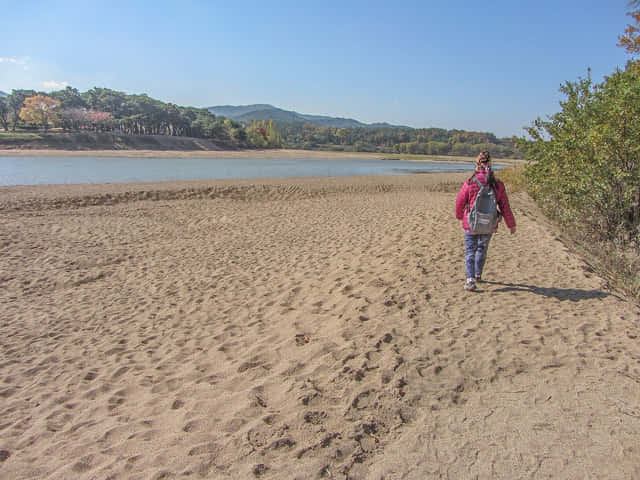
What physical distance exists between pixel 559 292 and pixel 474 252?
1.26m

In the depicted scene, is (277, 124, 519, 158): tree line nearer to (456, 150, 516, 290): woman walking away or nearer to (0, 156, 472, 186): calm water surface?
(0, 156, 472, 186): calm water surface

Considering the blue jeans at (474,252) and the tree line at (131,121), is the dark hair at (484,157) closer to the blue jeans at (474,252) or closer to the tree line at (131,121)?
the blue jeans at (474,252)

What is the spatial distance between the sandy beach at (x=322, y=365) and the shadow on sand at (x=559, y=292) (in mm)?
36

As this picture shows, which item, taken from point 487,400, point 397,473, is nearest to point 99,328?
point 397,473

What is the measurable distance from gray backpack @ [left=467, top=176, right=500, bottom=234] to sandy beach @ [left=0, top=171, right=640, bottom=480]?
0.93m

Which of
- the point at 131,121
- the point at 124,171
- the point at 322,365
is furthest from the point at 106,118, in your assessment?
the point at 322,365

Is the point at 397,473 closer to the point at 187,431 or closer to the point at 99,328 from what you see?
the point at 187,431

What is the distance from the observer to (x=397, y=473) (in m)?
2.34

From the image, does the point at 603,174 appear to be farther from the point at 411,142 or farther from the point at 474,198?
the point at 411,142

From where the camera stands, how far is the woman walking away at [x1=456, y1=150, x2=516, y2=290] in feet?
16.2

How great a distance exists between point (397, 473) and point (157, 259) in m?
7.42

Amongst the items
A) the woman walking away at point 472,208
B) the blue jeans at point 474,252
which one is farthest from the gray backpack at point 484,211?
the blue jeans at point 474,252

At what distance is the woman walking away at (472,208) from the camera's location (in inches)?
194

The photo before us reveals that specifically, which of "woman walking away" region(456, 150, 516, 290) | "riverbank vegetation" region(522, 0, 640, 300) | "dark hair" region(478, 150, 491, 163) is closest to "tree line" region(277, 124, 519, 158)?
"riverbank vegetation" region(522, 0, 640, 300)
